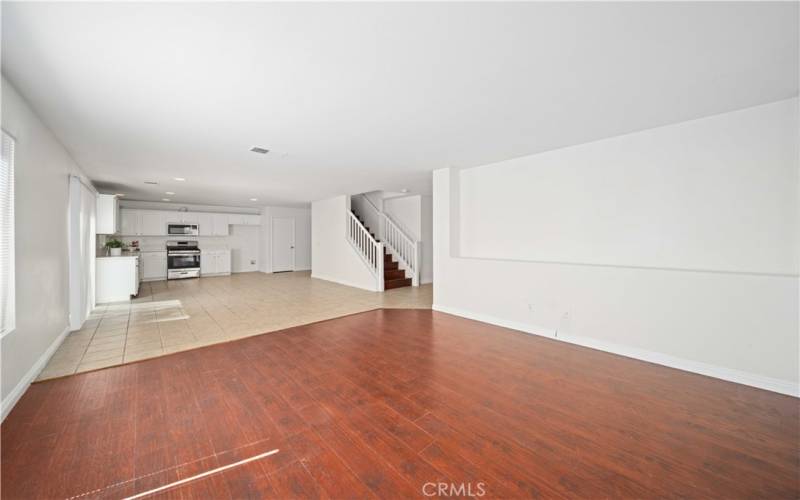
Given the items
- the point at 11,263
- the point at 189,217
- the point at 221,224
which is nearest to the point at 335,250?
the point at 221,224

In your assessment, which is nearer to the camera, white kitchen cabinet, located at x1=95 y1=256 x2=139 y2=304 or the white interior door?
white kitchen cabinet, located at x1=95 y1=256 x2=139 y2=304

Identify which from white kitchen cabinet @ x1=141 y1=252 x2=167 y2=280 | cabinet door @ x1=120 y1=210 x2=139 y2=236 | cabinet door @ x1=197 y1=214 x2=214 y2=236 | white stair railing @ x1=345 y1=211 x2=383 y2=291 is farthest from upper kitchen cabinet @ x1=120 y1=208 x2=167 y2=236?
white stair railing @ x1=345 y1=211 x2=383 y2=291

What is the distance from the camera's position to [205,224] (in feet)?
31.8

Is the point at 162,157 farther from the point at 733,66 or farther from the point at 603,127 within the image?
the point at 733,66

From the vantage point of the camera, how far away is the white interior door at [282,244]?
10788mm

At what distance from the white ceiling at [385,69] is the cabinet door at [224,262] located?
6.82 m

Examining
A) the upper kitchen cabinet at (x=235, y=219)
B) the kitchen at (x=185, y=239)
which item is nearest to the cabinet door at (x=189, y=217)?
the kitchen at (x=185, y=239)

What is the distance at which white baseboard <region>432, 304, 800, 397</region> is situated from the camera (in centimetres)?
245

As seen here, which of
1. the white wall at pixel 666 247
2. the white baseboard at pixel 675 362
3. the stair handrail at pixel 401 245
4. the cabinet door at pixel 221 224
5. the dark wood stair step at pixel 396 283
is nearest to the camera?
the white baseboard at pixel 675 362

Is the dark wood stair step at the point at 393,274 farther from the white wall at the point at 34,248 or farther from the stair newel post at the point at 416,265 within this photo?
the white wall at the point at 34,248

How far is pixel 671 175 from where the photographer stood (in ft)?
10.2

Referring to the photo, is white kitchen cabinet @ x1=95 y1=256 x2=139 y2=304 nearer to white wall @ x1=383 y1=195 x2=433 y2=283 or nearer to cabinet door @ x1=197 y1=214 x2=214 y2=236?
cabinet door @ x1=197 y1=214 x2=214 y2=236

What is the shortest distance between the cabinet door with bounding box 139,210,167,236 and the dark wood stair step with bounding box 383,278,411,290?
7051 mm

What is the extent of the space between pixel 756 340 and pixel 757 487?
161cm
